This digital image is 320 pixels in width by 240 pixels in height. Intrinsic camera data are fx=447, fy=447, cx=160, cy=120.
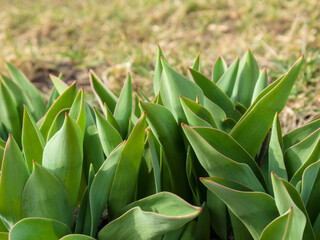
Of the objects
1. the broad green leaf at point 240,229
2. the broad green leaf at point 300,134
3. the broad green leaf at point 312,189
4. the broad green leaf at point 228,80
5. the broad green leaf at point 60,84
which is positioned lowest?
the broad green leaf at point 240,229

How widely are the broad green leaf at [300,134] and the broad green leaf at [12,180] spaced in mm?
699

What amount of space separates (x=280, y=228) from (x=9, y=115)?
915mm

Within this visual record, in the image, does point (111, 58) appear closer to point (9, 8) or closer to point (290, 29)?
point (290, 29)

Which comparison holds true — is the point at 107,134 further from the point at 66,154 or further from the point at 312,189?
the point at 312,189

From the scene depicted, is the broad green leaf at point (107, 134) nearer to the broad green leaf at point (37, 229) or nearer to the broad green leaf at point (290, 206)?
the broad green leaf at point (37, 229)

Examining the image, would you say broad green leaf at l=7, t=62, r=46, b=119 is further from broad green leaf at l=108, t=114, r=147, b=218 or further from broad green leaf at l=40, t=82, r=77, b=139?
broad green leaf at l=108, t=114, r=147, b=218

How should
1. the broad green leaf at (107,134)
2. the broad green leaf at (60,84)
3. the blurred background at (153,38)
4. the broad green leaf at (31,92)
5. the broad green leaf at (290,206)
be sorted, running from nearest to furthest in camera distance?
the broad green leaf at (290,206), the broad green leaf at (107,134), the broad green leaf at (60,84), the broad green leaf at (31,92), the blurred background at (153,38)

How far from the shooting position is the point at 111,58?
2936mm

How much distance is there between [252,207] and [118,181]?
0.33 m

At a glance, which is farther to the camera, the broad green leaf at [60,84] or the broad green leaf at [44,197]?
the broad green leaf at [60,84]

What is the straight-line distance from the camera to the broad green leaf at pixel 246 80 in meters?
1.35

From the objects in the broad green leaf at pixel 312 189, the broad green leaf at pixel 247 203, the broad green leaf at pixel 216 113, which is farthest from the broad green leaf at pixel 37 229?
the broad green leaf at pixel 312 189

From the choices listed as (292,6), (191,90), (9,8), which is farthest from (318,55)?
(9,8)

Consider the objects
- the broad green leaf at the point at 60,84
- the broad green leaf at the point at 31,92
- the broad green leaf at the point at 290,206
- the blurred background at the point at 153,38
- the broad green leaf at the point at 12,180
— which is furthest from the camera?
the blurred background at the point at 153,38
